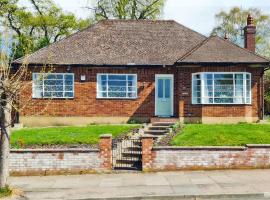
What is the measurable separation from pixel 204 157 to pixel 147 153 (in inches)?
77.9

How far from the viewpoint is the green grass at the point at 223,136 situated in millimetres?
16047

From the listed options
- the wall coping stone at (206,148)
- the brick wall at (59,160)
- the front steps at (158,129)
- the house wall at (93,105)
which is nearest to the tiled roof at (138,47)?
the house wall at (93,105)

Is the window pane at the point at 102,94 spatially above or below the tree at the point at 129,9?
below

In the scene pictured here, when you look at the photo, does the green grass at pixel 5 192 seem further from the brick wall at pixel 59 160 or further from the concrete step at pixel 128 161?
the concrete step at pixel 128 161

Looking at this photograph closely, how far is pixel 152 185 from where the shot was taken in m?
12.6

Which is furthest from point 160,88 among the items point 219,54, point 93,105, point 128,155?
point 128,155

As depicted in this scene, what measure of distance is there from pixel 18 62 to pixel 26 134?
6.38 metres

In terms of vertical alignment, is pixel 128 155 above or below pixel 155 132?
below

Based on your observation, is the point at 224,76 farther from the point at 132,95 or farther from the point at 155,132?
the point at 155,132

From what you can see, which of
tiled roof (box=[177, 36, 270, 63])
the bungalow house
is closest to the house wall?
the bungalow house

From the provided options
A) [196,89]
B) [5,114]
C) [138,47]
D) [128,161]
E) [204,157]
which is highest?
[138,47]

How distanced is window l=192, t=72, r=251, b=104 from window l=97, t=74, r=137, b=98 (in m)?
3.59

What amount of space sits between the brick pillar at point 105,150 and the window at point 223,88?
384 inches

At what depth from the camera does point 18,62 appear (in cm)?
2392
